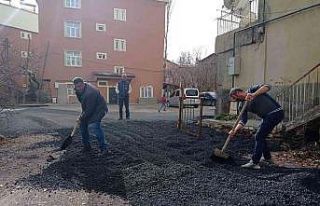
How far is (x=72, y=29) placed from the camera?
131 ft

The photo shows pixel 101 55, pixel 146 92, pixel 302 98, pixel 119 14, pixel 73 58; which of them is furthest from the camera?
pixel 146 92

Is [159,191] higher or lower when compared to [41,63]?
lower

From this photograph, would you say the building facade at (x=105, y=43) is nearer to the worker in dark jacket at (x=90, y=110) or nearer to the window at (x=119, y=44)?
the window at (x=119, y=44)

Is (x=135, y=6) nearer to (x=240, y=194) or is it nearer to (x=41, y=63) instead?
(x=41, y=63)

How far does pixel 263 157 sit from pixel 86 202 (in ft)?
11.9

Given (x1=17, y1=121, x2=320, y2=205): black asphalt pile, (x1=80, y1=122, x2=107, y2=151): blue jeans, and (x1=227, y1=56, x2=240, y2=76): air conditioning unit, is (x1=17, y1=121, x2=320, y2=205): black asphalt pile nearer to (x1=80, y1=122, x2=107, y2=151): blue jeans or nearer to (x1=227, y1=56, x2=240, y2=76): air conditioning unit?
(x1=80, y1=122, x2=107, y2=151): blue jeans

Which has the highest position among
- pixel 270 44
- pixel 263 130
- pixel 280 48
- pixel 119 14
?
pixel 119 14

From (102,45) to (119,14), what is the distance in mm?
4177

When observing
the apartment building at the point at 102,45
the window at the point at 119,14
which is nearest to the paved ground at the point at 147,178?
the apartment building at the point at 102,45

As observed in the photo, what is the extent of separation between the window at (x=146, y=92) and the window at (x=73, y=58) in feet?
24.3

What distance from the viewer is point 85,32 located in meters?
40.4

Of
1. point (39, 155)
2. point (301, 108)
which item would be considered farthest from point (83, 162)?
point (301, 108)

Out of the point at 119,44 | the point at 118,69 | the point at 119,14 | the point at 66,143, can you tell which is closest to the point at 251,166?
the point at 66,143

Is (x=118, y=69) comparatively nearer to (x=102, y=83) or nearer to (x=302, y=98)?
(x=102, y=83)
